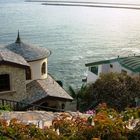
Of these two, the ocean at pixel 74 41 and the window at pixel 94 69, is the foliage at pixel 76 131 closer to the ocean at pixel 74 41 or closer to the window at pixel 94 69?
the window at pixel 94 69

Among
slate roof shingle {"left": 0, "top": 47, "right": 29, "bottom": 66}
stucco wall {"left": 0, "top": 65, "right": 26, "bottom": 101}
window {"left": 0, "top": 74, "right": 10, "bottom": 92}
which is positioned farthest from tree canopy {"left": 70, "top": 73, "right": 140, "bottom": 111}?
window {"left": 0, "top": 74, "right": 10, "bottom": 92}

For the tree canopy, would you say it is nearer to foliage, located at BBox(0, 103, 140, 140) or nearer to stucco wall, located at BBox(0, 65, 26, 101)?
stucco wall, located at BBox(0, 65, 26, 101)


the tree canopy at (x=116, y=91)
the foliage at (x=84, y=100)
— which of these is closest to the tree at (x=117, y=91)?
the tree canopy at (x=116, y=91)

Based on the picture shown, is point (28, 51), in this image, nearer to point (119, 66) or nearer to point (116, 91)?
point (116, 91)

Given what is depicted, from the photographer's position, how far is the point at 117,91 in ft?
89.9

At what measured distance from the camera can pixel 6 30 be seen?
352 ft

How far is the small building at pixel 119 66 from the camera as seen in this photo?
3281 centimetres

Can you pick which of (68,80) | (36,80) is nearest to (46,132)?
(36,80)

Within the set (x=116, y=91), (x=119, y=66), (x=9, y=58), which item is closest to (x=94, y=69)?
(x=119, y=66)

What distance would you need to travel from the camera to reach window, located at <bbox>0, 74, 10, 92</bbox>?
2484 cm

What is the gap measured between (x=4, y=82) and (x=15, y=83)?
80 centimetres

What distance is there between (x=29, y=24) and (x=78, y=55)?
180ft

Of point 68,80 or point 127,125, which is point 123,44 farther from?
point 127,125

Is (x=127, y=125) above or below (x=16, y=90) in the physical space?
above
